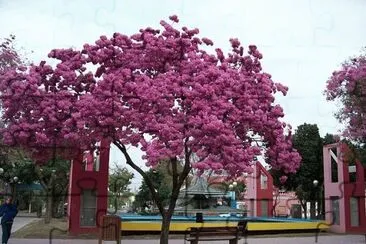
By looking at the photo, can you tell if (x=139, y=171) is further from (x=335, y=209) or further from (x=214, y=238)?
(x=335, y=209)

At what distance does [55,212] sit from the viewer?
1599 inches

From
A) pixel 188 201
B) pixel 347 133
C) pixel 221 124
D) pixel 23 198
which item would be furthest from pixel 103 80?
pixel 23 198

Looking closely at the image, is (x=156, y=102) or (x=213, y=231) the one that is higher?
(x=156, y=102)

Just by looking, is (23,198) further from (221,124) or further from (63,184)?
(221,124)

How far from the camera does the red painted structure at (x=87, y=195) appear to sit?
64.6 ft

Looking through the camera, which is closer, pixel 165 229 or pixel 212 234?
pixel 165 229

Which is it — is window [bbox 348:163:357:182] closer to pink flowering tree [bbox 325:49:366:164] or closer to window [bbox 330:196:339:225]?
window [bbox 330:196:339:225]

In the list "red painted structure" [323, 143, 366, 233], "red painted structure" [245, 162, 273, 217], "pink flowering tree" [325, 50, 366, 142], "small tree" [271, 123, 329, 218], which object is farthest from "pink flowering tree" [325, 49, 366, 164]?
"small tree" [271, 123, 329, 218]

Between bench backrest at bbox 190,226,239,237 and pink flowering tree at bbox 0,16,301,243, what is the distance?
780 mm

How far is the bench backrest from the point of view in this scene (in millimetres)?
13023

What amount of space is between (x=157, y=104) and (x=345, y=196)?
17.0 meters

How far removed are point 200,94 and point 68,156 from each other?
4645 millimetres

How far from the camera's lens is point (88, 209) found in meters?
20.0

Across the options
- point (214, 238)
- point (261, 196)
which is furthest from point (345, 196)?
point (214, 238)
